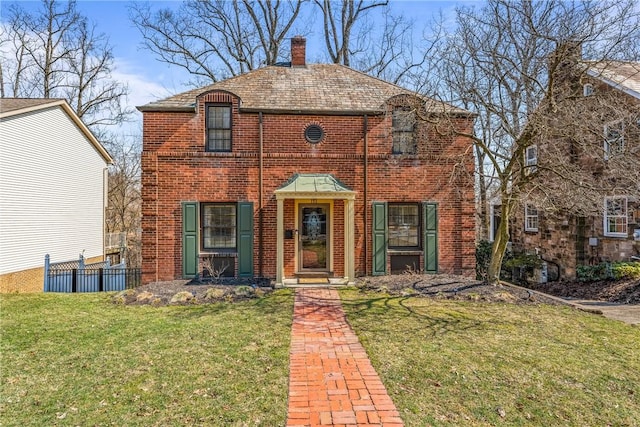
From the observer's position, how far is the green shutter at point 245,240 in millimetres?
10719

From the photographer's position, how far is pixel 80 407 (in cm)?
389

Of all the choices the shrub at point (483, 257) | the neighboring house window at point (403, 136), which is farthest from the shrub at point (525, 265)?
the neighboring house window at point (403, 136)

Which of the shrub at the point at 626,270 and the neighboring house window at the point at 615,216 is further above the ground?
the neighboring house window at the point at 615,216

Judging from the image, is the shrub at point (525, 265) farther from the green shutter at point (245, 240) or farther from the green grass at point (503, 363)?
the green shutter at point (245, 240)

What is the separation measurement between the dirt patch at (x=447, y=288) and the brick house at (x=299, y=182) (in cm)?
62

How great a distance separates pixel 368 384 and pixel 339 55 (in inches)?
855

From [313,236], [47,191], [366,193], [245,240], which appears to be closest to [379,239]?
[366,193]

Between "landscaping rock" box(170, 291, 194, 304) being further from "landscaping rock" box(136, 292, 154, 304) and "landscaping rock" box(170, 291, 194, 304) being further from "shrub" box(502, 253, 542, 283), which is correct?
"shrub" box(502, 253, 542, 283)

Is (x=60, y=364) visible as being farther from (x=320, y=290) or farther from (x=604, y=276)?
(x=604, y=276)

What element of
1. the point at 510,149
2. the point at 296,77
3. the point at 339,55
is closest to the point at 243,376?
the point at 510,149

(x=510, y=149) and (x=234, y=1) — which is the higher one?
(x=234, y=1)

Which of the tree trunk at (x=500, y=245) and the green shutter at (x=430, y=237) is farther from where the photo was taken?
the green shutter at (x=430, y=237)

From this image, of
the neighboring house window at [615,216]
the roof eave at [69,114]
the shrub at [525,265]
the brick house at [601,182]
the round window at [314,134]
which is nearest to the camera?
the brick house at [601,182]

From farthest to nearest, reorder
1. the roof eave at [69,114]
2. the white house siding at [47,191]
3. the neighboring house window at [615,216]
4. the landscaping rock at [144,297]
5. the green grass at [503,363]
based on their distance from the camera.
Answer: the roof eave at [69,114] → the white house siding at [47,191] → the neighboring house window at [615,216] → the landscaping rock at [144,297] → the green grass at [503,363]
